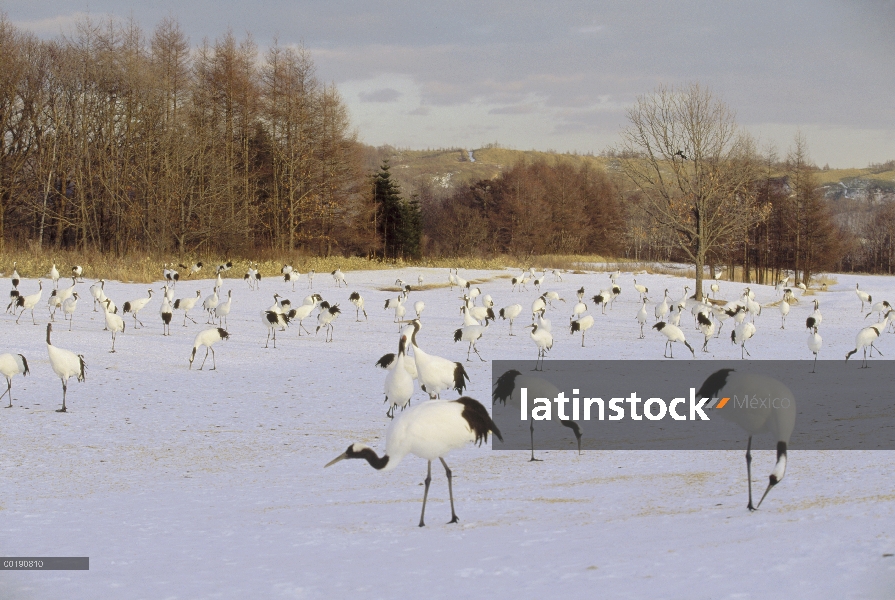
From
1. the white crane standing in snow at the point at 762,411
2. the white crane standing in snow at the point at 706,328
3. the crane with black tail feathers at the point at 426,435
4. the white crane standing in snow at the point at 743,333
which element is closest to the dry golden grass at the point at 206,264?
the white crane standing in snow at the point at 706,328

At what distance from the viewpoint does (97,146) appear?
4103 cm

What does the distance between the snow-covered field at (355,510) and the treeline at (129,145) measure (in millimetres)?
27825

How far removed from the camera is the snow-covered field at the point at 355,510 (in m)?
4.57

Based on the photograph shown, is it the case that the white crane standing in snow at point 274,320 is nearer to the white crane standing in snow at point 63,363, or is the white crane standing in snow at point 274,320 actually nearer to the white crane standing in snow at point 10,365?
the white crane standing in snow at point 63,363

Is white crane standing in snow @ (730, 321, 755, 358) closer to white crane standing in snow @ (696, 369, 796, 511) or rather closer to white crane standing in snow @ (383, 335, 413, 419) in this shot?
white crane standing in snow @ (383, 335, 413, 419)

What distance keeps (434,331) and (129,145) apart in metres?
26.1

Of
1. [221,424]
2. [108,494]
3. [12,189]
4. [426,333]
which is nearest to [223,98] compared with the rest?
[12,189]

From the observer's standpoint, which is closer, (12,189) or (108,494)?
(108,494)

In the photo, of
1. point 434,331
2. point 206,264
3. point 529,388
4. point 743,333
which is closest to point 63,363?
point 529,388

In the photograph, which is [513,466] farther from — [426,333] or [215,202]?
[215,202]

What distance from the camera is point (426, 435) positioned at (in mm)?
6238

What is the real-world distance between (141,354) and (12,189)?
28830 millimetres

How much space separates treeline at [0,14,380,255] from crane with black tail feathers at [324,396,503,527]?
35.1m

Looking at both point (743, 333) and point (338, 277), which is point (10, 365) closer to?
point (743, 333)
